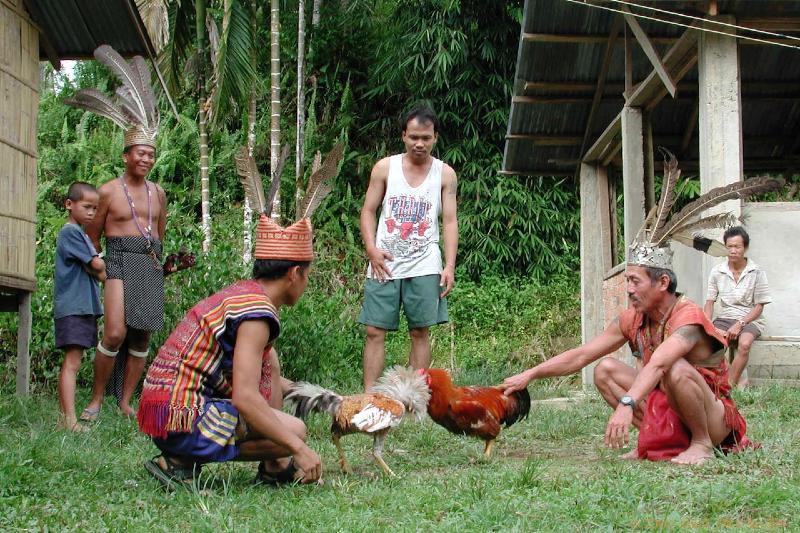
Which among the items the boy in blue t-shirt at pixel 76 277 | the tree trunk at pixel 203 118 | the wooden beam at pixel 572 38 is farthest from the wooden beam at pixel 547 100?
the boy in blue t-shirt at pixel 76 277

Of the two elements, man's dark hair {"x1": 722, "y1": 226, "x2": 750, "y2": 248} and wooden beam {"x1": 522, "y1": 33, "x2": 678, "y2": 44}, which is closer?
man's dark hair {"x1": 722, "y1": 226, "x2": 750, "y2": 248}

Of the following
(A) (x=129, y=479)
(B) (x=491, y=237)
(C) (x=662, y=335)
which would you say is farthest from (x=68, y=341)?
(B) (x=491, y=237)

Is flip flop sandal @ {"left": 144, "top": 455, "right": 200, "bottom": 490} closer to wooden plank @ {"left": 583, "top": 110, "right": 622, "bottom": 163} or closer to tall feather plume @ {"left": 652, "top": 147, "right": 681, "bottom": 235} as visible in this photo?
tall feather plume @ {"left": 652, "top": 147, "right": 681, "bottom": 235}

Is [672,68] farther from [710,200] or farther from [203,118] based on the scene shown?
[203,118]

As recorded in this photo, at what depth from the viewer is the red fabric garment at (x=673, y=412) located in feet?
17.2

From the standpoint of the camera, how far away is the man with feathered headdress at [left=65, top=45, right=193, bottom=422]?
7.10 meters

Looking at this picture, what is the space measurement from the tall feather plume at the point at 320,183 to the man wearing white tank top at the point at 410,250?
177cm

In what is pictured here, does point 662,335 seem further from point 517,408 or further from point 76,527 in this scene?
point 76,527

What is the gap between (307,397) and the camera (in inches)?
202

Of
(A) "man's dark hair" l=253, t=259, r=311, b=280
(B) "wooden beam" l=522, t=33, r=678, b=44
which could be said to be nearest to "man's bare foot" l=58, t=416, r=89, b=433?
(A) "man's dark hair" l=253, t=259, r=311, b=280

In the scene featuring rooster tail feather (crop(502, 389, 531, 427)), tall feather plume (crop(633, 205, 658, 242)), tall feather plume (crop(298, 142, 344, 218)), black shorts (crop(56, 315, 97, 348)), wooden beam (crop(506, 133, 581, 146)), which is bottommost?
rooster tail feather (crop(502, 389, 531, 427))

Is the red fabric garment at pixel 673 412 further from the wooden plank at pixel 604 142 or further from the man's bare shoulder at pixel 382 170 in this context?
the wooden plank at pixel 604 142

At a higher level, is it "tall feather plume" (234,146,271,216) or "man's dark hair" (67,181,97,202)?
"man's dark hair" (67,181,97,202)

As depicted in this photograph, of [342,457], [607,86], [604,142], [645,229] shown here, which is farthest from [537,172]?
[342,457]
